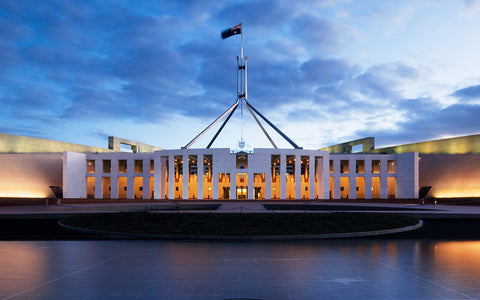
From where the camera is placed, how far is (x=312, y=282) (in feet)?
24.8

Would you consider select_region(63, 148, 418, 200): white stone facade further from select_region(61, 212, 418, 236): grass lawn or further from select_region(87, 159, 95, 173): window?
select_region(61, 212, 418, 236): grass lawn

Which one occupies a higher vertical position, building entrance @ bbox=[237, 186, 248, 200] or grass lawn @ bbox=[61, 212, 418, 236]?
grass lawn @ bbox=[61, 212, 418, 236]

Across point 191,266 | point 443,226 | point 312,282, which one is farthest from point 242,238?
point 443,226

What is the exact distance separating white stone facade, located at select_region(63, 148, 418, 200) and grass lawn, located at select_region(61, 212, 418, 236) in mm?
23709

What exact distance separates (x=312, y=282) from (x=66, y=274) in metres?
6.05

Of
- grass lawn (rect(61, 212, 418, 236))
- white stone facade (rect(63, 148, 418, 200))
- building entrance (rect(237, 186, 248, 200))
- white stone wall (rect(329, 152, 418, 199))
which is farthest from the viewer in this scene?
building entrance (rect(237, 186, 248, 200))

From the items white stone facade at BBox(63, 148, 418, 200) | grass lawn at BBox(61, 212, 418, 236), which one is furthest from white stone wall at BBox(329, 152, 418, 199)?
grass lawn at BBox(61, 212, 418, 236)

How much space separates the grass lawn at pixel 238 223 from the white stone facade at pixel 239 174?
77.8 ft

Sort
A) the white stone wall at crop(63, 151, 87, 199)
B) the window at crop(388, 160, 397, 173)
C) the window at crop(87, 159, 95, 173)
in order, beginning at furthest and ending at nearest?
the window at crop(87, 159, 95, 173)
the window at crop(388, 160, 397, 173)
the white stone wall at crop(63, 151, 87, 199)

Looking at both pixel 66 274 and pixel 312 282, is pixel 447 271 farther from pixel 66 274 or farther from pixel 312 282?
pixel 66 274

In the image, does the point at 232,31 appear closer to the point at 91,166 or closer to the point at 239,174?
the point at 239,174

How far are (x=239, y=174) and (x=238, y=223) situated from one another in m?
31.0

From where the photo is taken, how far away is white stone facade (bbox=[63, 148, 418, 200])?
42.0 metres

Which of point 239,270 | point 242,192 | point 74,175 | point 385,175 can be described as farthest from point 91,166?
point 239,270
